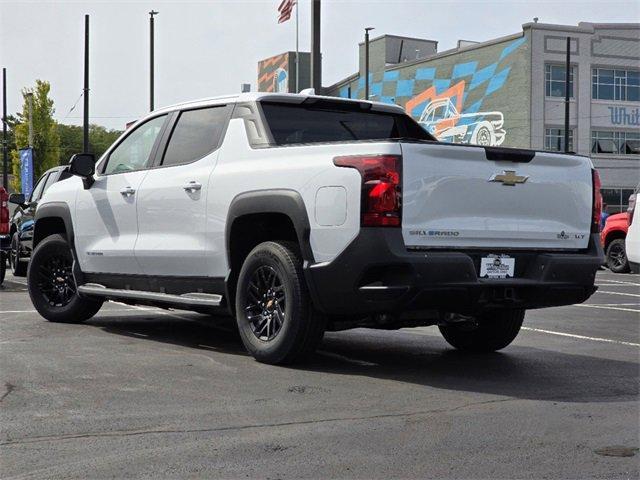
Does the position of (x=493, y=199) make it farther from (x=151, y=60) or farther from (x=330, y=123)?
(x=151, y=60)

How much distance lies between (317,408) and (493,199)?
192 cm

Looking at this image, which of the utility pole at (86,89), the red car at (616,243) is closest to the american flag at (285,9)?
the utility pole at (86,89)

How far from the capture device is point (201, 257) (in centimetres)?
720

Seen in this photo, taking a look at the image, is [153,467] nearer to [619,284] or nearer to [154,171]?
[154,171]

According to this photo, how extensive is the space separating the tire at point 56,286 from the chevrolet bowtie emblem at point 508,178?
163 inches

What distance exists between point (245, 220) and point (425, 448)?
2.84 metres

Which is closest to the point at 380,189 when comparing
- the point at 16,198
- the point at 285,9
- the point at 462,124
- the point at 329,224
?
the point at 329,224

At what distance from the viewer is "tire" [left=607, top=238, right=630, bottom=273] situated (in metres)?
20.4

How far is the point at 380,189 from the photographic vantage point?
588 cm

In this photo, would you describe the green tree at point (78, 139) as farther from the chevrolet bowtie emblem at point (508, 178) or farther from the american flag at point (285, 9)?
the chevrolet bowtie emblem at point (508, 178)

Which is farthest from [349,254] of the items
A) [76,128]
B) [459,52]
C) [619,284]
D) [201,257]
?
[76,128]

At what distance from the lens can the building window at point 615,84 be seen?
52.9 metres

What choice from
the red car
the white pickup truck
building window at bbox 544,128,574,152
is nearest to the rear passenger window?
the white pickup truck

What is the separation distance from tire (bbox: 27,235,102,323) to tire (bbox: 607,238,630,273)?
45.7 ft
